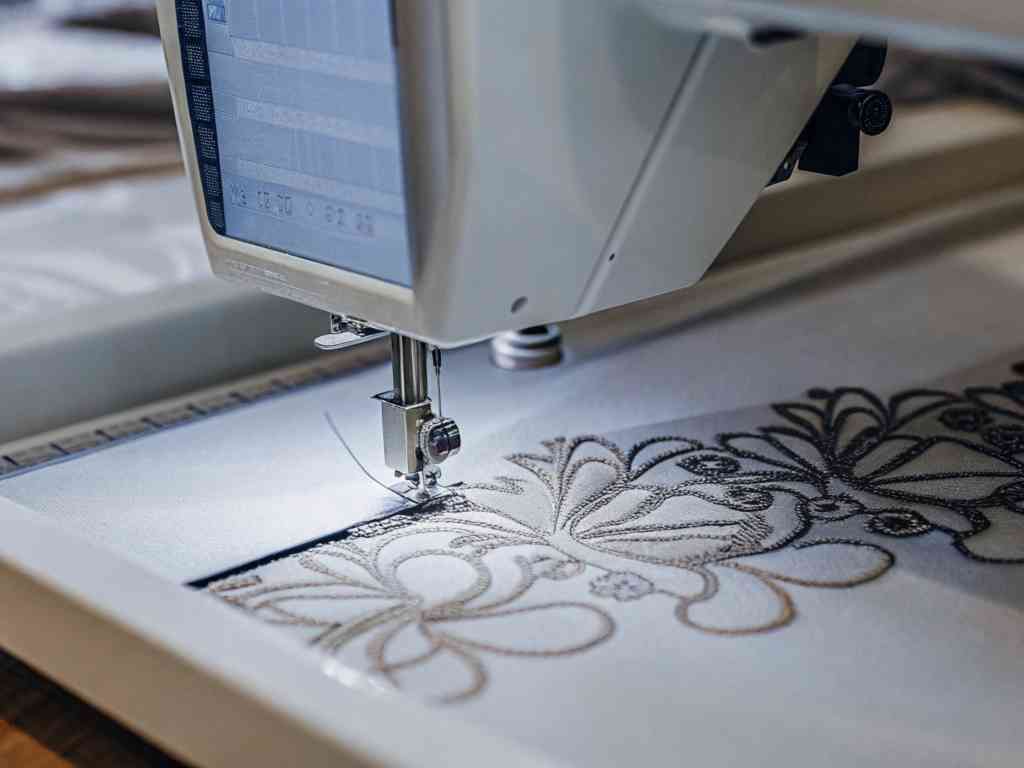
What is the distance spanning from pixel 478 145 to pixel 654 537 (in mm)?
271

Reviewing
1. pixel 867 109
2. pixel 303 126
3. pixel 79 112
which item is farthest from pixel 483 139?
pixel 79 112

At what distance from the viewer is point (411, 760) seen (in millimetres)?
528

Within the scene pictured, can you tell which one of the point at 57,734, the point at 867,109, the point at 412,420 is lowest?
the point at 57,734

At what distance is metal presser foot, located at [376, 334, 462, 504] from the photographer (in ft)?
2.54

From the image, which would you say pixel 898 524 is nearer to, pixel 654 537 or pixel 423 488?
pixel 654 537

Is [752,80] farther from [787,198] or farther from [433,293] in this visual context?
[787,198]

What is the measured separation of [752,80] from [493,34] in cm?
17

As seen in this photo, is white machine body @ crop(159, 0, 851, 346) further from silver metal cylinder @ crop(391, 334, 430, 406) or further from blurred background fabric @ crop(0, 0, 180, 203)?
blurred background fabric @ crop(0, 0, 180, 203)

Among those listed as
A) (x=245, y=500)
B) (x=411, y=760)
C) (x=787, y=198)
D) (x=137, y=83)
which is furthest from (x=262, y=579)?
(x=137, y=83)

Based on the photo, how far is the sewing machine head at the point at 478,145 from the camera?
62cm

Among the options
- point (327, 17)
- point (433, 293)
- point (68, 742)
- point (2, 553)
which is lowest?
point (68, 742)

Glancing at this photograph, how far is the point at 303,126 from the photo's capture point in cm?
70

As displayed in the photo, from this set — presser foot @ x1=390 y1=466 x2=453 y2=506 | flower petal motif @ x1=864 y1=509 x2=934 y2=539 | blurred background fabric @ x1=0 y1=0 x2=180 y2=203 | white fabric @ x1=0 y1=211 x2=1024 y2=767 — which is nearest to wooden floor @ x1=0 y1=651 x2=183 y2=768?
white fabric @ x1=0 y1=211 x2=1024 y2=767

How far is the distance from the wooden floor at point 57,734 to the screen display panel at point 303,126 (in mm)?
262
